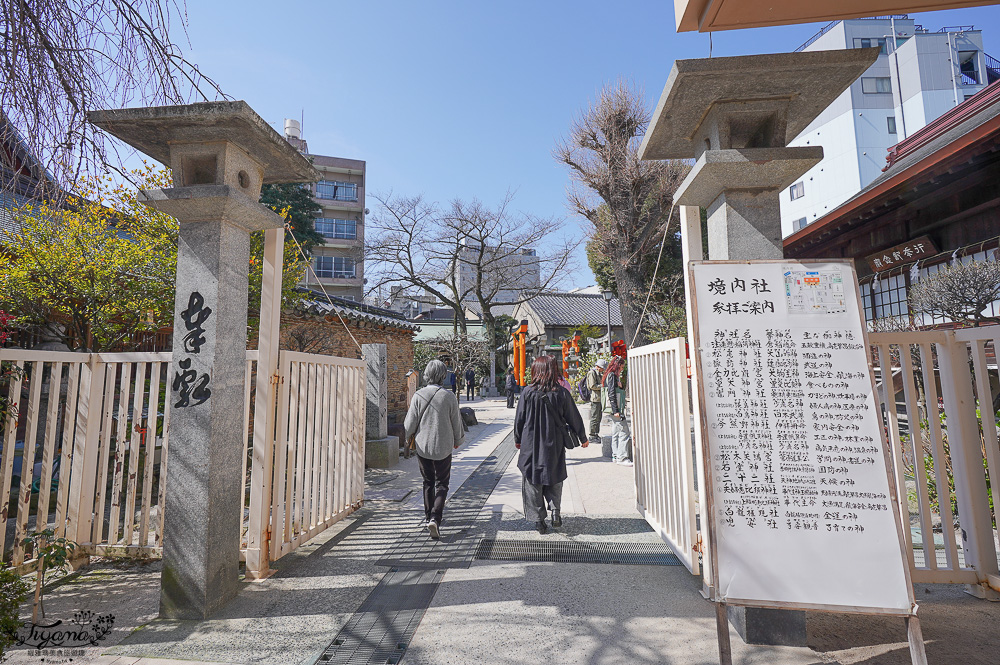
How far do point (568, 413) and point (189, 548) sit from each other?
320cm

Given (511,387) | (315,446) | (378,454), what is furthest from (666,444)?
(511,387)

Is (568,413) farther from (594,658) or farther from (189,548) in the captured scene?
(189,548)

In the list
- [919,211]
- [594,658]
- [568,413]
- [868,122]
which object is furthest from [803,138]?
[594,658]

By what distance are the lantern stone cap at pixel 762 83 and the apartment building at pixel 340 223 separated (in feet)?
90.3

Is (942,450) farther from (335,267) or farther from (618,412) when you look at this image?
(335,267)

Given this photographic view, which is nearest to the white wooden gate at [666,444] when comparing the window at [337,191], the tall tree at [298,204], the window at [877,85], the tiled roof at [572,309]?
the tall tree at [298,204]

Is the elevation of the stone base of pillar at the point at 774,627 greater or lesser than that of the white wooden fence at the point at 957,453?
lesser

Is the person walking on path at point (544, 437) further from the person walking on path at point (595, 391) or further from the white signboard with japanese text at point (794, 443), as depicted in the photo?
the person walking on path at point (595, 391)

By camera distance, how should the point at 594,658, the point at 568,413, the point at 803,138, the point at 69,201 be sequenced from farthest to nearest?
the point at 803,138, the point at 568,413, the point at 69,201, the point at 594,658

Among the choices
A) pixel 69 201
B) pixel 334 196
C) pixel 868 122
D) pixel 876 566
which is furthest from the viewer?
pixel 334 196

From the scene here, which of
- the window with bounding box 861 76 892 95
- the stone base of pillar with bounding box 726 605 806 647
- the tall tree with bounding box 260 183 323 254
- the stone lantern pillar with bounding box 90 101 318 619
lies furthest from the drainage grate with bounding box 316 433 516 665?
the window with bounding box 861 76 892 95

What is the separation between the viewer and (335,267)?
29.5 metres

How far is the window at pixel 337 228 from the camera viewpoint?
3031 cm

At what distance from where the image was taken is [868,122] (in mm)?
20969
